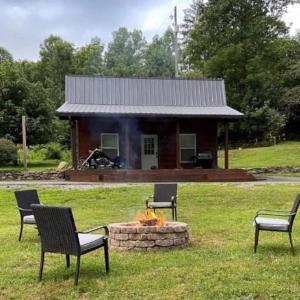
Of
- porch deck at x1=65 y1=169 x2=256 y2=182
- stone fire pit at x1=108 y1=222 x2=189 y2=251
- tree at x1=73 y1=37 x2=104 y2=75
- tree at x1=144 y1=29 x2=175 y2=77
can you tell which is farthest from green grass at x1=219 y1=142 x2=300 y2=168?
tree at x1=144 y1=29 x2=175 y2=77

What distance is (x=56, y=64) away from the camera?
172 ft

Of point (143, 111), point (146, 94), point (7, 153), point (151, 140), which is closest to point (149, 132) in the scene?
point (151, 140)

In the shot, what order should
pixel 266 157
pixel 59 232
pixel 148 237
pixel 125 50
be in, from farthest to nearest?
1. pixel 125 50
2. pixel 266 157
3. pixel 148 237
4. pixel 59 232

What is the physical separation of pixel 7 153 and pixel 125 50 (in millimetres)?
46278

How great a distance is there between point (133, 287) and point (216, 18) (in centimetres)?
4067

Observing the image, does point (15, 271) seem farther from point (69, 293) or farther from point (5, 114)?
point (5, 114)

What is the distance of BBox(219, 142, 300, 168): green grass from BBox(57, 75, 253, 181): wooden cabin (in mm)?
5090

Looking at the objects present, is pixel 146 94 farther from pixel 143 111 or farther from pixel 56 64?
pixel 56 64

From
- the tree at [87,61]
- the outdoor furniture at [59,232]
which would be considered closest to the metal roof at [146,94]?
the outdoor furniture at [59,232]

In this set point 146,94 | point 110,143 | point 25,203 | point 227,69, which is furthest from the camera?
point 227,69

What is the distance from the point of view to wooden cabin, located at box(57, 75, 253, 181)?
21.3 metres

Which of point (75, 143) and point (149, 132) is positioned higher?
point (149, 132)

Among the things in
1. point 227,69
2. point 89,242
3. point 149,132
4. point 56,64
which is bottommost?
point 89,242

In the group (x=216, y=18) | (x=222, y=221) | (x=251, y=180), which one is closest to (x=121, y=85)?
(x=251, y=180)
